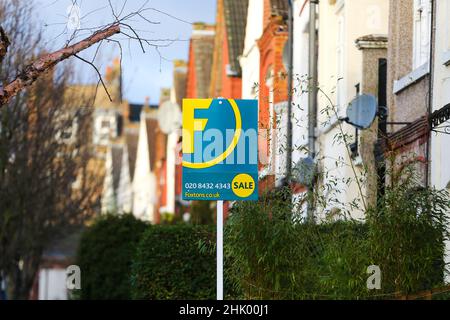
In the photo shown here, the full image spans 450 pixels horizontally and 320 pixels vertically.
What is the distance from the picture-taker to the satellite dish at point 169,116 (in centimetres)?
5500

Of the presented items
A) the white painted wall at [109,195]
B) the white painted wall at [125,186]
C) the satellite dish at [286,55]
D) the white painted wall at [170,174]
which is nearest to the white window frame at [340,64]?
the satellite dish at [286,55]

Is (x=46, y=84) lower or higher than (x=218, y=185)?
higher

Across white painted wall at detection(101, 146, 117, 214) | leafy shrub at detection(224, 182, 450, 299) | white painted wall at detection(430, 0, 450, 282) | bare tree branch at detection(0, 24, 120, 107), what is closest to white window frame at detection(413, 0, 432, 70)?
white painted wall at detection(430, 0, 450, 282)

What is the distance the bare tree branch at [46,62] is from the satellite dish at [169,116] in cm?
4067

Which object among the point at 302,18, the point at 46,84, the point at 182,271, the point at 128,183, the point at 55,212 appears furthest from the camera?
the point at 128,183

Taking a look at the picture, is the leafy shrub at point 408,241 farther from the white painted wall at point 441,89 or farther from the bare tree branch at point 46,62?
the bare tree branch at point 46,62

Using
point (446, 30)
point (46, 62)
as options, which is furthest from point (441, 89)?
point (46, 62)

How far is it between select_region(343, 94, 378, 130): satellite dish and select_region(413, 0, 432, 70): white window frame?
858 mm

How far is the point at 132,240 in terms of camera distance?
30703mm

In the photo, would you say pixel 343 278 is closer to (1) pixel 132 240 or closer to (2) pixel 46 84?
(1) pixel 132 240

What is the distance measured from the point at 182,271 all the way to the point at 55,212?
1819 centimetres

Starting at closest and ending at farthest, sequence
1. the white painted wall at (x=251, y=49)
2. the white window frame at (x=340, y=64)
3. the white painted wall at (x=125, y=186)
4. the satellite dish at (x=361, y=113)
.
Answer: the satellite dish at (x=361, y=113) → the white window frame at (x=340, y=64) → the white painted wall at (x=251, y=49) → the white painted wall at (x=125, y=186)
